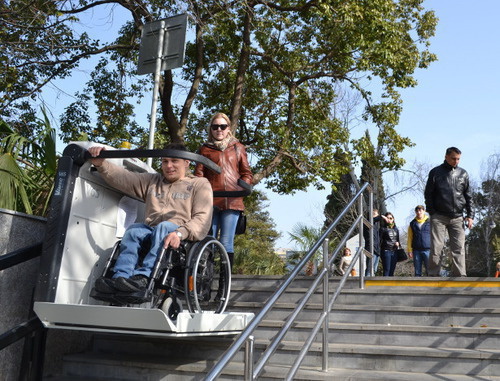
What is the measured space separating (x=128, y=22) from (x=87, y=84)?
1.93m

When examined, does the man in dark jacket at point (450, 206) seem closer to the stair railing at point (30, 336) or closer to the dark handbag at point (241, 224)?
the dark handbag at point (241, 224)

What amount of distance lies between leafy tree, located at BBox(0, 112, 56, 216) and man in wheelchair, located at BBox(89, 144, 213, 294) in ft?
3.29

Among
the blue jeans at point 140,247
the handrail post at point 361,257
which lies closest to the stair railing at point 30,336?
the blue jeans at point 140,247

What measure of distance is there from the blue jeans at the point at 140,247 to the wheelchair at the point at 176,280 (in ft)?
0.20

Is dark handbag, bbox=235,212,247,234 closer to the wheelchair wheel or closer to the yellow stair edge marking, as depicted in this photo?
the wheelchair wheel

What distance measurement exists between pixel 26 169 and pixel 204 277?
7.71ft

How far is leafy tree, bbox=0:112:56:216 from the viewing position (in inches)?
190

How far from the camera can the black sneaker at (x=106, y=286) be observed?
389 centimetres

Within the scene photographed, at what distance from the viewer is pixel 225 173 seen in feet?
18.5

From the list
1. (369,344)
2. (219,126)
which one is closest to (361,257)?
(369,344)

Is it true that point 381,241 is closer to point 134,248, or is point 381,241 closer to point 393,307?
point 393,307

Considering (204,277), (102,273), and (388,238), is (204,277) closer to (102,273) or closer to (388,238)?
(102,273)

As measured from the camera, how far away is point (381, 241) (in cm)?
1080

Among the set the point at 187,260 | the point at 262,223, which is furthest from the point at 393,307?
the point at 262,223
